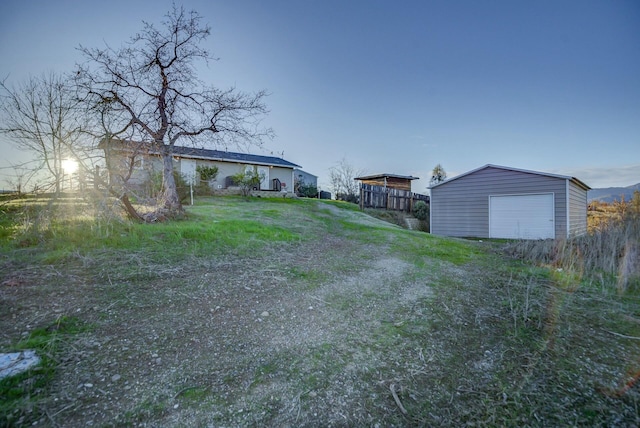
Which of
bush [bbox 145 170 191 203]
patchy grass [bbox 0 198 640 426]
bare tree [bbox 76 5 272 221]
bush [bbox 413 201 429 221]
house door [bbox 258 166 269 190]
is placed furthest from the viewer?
house door [bbox 258 166 269 190]

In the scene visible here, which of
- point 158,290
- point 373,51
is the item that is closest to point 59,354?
point 158,290

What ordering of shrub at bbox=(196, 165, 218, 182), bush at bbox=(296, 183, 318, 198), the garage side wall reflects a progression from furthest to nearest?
bush at bbox=(296, 183, 318, 198) < shrub at bbox=(196, 165, 218, 182) < the garage side wall

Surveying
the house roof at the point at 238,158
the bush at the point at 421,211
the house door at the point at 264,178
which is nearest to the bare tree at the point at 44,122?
the house roof at the point at 238,158

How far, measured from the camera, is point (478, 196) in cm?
1164

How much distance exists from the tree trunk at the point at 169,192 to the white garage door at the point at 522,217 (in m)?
12.1

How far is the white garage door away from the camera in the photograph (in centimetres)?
1025

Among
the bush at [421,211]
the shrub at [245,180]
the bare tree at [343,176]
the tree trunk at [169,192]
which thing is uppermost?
the bare tree at [343,176]

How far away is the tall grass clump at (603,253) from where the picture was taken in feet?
13.4

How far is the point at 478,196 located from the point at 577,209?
13.7 feet

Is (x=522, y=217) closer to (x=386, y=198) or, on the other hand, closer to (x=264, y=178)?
(x=386, y=198)

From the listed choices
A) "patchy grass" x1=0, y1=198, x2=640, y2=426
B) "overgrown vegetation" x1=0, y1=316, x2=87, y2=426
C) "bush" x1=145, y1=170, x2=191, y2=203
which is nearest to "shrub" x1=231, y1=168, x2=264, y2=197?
"bush" x1=145, y1=170, x2=191, y2=203

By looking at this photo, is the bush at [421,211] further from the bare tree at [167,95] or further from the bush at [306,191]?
the bare tree at [167,95]

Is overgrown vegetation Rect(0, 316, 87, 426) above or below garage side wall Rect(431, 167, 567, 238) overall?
below

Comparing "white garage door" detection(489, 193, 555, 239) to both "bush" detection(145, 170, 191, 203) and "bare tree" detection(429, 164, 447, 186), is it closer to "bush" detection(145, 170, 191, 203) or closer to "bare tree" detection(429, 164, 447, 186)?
"bush" detection(145, 170, 191, 203)
